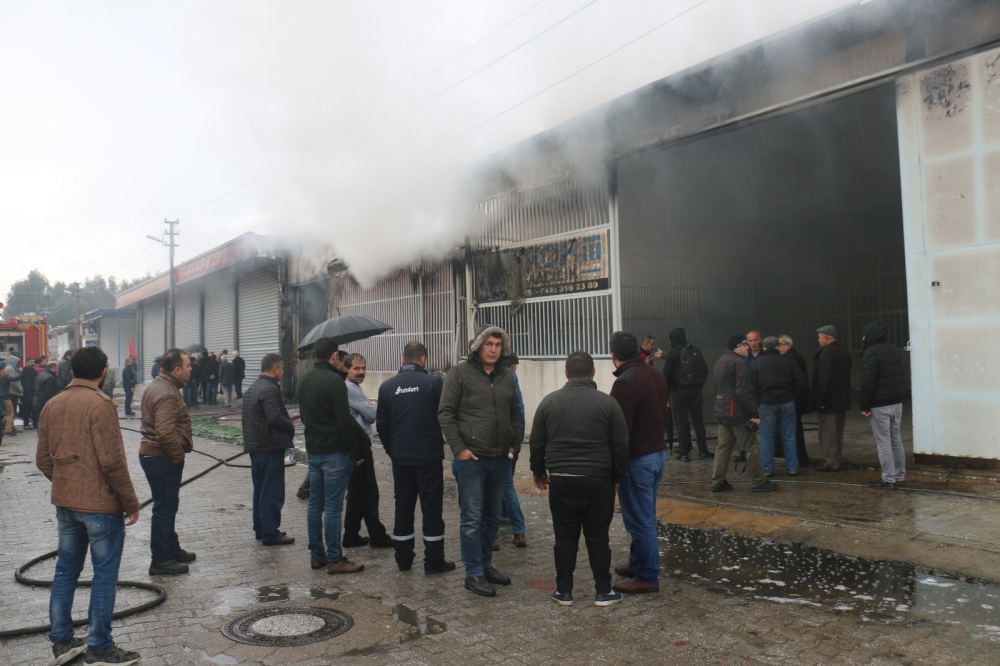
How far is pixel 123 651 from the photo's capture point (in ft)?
12.4

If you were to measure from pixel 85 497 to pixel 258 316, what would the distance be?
2059 centimetres

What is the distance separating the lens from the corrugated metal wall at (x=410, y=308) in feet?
46.8

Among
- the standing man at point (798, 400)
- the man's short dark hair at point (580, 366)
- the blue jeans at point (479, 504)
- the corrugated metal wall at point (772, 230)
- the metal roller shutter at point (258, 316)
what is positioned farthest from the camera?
the metal roller shutter at point (258, 316)

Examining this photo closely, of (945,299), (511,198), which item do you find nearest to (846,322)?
(511,198)

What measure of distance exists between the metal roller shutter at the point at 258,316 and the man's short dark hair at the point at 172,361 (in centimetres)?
1636

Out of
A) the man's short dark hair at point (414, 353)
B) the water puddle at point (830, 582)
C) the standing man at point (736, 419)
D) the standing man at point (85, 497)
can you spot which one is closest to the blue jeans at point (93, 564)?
the standing man at point (85, 497)

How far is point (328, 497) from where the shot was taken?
213 inches

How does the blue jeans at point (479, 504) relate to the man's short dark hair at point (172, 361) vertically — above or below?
below

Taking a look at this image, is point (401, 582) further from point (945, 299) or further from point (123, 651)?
point (945, 299)

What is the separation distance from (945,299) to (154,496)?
733 cm

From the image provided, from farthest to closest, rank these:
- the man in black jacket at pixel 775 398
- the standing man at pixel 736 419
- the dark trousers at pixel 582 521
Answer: the man in black jacket at pixel 775 398 → the standing man at pixel 736 419 → the dark trousers at pixel 582 521

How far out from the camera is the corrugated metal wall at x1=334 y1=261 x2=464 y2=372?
561 inches

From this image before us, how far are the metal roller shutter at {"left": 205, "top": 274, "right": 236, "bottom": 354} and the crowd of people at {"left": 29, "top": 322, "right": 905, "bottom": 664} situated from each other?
20.8 metres

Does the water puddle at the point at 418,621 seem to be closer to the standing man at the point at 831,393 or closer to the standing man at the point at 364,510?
the standing man at the point at 364,510
